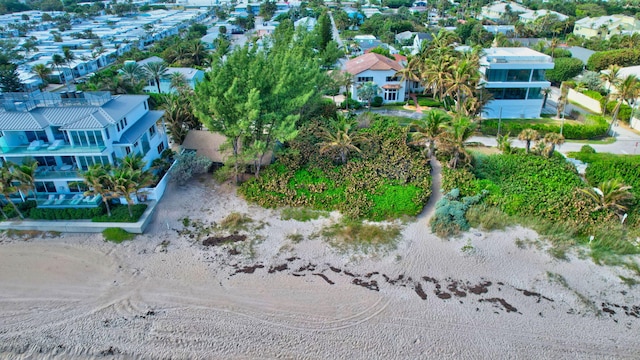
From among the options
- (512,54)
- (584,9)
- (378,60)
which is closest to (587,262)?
(512,54)

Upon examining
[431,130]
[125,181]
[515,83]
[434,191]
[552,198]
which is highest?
[125,181]

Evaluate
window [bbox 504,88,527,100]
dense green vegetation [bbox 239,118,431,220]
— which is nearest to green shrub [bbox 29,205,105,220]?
dense green vegetation [bbox 239,118,431,220]

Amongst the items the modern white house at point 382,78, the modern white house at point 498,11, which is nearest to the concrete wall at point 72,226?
the modern white house at point 382,78

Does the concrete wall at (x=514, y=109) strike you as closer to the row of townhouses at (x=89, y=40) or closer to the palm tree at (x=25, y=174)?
the palm tree at (x=25, y=174)

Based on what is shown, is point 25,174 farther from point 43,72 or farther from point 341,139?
point 43,72

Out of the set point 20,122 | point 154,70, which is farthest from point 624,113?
point 20,122

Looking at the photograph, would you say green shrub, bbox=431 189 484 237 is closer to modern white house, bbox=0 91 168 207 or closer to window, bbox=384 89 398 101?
modern white house, bbox=0 91 168 207
